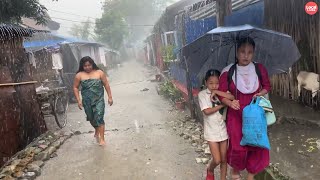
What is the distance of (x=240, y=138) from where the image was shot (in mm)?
3629

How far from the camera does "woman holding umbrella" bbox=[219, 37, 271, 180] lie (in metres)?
3.53

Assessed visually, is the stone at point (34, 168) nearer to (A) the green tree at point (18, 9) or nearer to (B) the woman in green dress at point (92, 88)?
(B) the woman in green dress at point (92, 88)

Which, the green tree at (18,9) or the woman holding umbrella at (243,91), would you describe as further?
the green tree at (18,9)

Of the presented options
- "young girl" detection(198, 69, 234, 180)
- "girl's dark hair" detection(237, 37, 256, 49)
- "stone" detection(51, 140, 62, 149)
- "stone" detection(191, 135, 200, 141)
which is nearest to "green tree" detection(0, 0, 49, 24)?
"stone" detection(51, 140, 62, 149)

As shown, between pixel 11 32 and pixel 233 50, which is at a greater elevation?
pixel 11 32

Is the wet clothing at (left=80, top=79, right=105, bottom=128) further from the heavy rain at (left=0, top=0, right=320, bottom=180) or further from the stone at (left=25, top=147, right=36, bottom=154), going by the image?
the stone at (left=25, top=147, right=36, bottom=154)

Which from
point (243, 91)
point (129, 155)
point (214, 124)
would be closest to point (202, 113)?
point (214, 124)

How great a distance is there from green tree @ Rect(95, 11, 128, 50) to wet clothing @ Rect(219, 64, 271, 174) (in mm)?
40090

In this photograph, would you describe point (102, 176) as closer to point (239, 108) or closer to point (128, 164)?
point (128, 164)

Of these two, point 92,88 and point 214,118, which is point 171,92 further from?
point 214,118

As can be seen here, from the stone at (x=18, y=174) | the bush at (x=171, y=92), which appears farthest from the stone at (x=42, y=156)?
the bush at (x=171, y=92)

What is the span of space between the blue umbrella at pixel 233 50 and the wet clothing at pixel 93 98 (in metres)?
2.72

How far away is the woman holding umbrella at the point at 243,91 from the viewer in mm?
3527

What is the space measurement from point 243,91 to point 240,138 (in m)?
0.53
